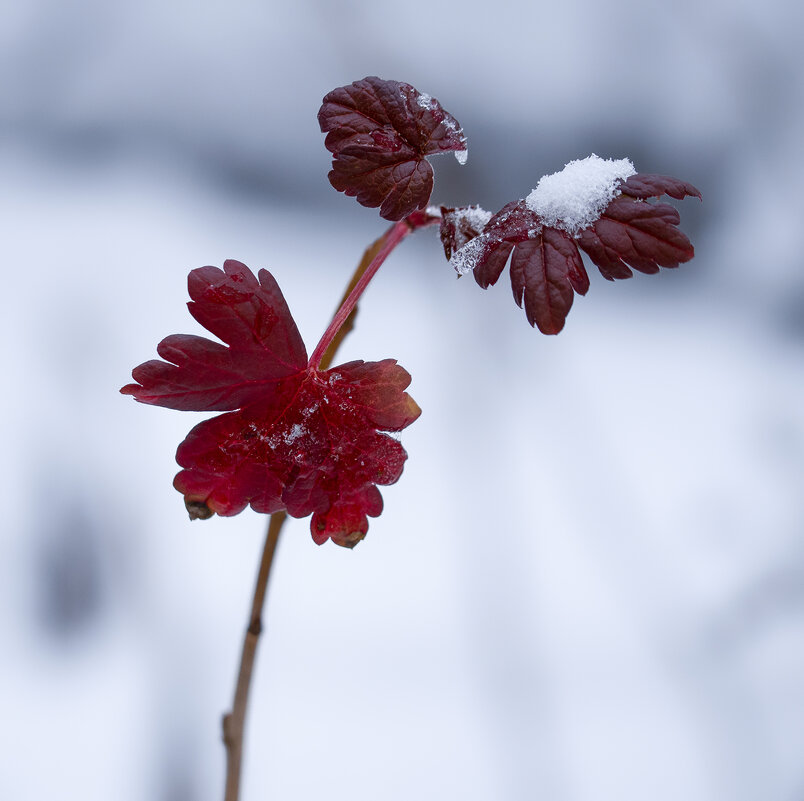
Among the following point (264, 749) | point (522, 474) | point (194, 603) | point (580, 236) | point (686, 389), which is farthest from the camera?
point (686, 389)

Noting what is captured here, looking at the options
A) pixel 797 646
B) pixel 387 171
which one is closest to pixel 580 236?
pixel 387 171

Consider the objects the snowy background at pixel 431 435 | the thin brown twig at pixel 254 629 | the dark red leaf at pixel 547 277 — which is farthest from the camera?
the snowy background at pixel 431 435

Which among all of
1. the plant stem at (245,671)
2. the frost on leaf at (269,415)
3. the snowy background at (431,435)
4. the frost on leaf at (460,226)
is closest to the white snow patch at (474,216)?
the frost on leaf at (460,226)

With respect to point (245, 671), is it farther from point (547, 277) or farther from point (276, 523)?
point (547, 277)

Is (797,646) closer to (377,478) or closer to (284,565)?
(284,565)

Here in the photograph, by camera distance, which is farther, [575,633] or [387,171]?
[575,633]

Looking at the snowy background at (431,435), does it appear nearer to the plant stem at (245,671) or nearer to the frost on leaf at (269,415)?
the plant stem at (245,671)

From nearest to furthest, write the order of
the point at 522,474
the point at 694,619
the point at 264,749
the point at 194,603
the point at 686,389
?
the point at 264,749
the point at 194,603
the point at 694,619
the point at 522,474
the point at 686,389
